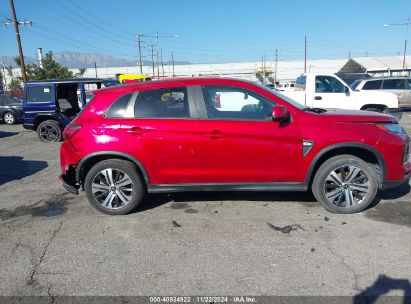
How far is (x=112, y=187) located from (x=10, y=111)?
1513 centimetres

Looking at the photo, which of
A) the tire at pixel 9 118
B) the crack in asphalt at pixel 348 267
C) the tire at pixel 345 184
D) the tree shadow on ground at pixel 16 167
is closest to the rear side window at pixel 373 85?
the tire at pixel 345 184

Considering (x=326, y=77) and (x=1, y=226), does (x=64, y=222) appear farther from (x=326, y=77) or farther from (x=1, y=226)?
(x=326, y=77)

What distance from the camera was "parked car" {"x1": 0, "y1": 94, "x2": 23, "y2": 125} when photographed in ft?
56.9

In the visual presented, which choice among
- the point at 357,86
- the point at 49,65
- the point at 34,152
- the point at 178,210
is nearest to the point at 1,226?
the point at 178,210

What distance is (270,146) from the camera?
14.5 ft

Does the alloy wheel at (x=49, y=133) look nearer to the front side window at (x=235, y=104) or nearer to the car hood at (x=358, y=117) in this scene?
the front side window at (x=235, y=104)

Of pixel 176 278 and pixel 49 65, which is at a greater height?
pixel 49 65

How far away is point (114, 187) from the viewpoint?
4.75 meters

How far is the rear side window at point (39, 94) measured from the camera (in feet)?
36.9

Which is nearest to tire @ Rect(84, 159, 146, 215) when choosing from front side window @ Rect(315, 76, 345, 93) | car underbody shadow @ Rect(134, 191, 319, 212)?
car underbody shadow @ Rect(134, 191, 319, 212)

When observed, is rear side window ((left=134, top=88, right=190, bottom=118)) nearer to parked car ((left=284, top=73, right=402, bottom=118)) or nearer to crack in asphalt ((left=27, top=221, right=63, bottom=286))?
crack in asphalt ((left=27, top=221, right=63, bottom=286))

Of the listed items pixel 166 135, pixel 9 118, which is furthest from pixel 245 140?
pixel 9 118

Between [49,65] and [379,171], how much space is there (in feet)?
114

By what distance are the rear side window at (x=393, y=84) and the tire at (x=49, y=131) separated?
46.6ft
